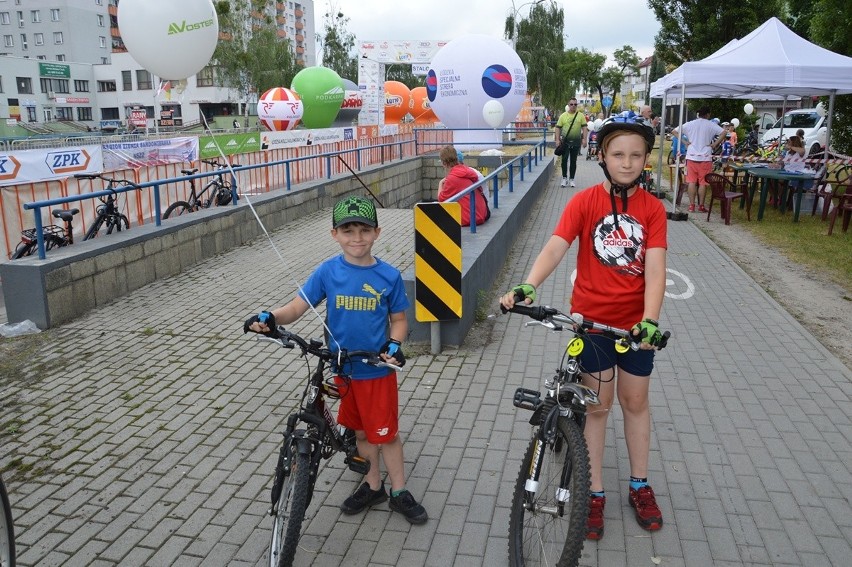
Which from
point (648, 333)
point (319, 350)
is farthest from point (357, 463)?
point (648, 333)

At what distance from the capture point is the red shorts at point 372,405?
132 inches

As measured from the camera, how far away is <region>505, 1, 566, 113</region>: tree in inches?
2148

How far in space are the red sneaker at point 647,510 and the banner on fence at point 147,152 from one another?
46.4ft

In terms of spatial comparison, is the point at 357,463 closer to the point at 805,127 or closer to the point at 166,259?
the point at 166,259

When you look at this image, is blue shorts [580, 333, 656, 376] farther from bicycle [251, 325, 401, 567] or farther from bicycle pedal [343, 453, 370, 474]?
bicycle pedal [343, 453, 370, 474]

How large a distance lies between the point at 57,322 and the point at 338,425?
4.39 metres

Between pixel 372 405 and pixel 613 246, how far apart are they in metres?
1.31

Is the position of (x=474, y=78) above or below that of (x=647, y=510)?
above

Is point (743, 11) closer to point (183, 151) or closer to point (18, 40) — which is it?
point (183, 151)

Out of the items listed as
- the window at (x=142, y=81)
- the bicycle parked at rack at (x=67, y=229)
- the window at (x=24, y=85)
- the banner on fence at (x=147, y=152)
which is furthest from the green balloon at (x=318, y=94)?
the window at (x=142, y=81)

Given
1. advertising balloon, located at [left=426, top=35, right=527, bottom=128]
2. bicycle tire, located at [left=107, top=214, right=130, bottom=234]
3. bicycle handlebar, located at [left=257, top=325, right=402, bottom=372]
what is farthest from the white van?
bicycle handlebar, located at [left=257, top=325, right=402, bottom=372]

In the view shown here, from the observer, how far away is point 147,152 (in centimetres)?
1681

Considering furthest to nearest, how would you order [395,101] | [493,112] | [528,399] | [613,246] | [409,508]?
[395,101], [493,112], [409,508], [613,246], [528,399]

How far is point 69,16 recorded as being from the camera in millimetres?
72000
